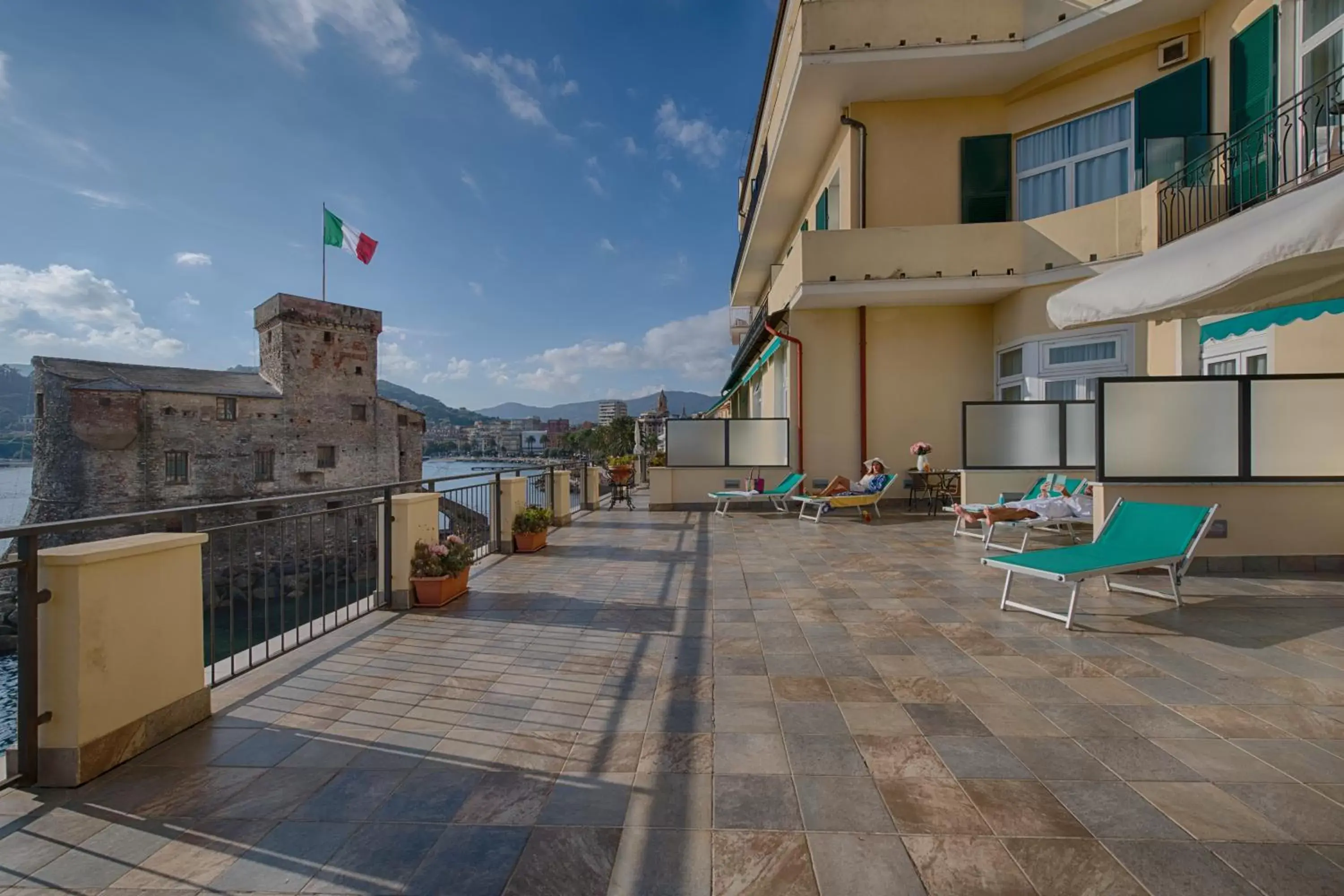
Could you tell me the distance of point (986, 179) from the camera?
11023 mm

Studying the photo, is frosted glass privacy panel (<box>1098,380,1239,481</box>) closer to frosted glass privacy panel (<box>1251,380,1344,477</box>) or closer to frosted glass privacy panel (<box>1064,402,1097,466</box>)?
frosted glass privacy panel (<box>1251,380,1344,477</box>)

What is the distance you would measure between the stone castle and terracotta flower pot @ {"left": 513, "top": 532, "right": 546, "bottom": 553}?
2863 centimetres

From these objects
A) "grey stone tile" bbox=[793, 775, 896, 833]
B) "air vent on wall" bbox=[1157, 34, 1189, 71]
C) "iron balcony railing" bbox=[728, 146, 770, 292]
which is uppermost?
"iron balcony railing" bbox=[728, 146, 770, 292]

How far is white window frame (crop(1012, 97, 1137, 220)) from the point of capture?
9.69 meters

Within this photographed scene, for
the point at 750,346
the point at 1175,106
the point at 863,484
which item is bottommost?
the point at 863,484

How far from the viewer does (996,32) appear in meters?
9.90

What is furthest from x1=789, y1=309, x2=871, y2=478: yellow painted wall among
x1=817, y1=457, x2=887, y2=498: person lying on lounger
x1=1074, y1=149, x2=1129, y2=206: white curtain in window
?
x1=1074, y1=149, x2=1129, y2=206: white curtain in window

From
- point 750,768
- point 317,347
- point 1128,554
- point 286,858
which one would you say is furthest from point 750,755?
point 317,347

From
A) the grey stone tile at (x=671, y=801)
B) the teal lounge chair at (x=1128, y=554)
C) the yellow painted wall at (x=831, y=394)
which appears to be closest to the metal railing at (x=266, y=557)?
the grey stone tile at (x=671, y=801)

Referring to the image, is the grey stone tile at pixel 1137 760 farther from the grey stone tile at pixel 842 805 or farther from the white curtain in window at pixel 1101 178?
the white curtain in window at pixel 1101 178

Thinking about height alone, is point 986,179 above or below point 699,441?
above

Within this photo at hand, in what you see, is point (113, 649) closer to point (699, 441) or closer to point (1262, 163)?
point (699, 441)

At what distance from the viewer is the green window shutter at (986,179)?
1099cm

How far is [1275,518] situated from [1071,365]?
4631 mm
